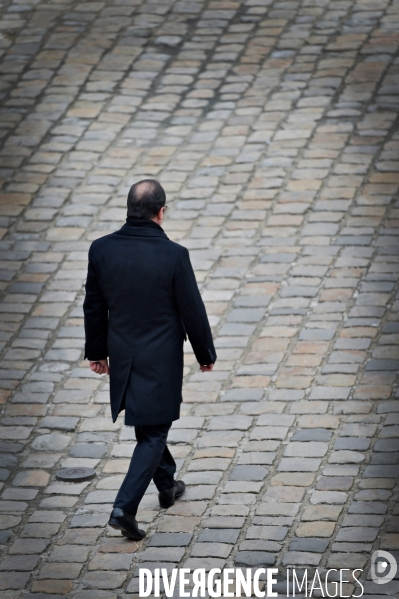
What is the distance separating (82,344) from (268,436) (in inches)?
70.0

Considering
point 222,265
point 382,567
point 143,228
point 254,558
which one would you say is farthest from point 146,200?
point 222,265

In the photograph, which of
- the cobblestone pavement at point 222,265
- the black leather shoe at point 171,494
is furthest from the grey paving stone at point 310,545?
the black leather shoe at point 171,494

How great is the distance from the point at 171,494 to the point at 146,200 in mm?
1606

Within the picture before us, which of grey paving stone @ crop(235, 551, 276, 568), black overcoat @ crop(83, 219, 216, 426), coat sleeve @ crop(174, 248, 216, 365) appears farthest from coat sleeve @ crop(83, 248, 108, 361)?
grey paving stone @ crop(235, 551, 276, 568)

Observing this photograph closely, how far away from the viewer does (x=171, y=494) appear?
554 cm

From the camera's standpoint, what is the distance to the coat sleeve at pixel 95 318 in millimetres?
5160

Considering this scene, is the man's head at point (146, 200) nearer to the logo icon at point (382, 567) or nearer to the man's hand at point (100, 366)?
the man's hand at point (100, 366)

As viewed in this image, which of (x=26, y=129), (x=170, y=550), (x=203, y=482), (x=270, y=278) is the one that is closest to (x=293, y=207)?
(x=270, y=278)

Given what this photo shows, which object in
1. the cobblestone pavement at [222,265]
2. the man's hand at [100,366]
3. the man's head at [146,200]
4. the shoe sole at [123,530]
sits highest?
the man's head at [146,200]

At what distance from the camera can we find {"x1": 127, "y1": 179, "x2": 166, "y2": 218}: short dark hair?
16.6 ft

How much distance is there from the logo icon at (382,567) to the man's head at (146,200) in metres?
1.96

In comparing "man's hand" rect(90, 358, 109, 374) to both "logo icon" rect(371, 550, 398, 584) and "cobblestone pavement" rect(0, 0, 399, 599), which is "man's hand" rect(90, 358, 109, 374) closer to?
"cobblestone pavement" rect(0, 0, 399, 599)

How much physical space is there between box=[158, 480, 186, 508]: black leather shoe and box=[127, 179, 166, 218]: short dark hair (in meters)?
1.51

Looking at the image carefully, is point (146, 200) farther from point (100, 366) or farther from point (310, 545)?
point (310, 545)
